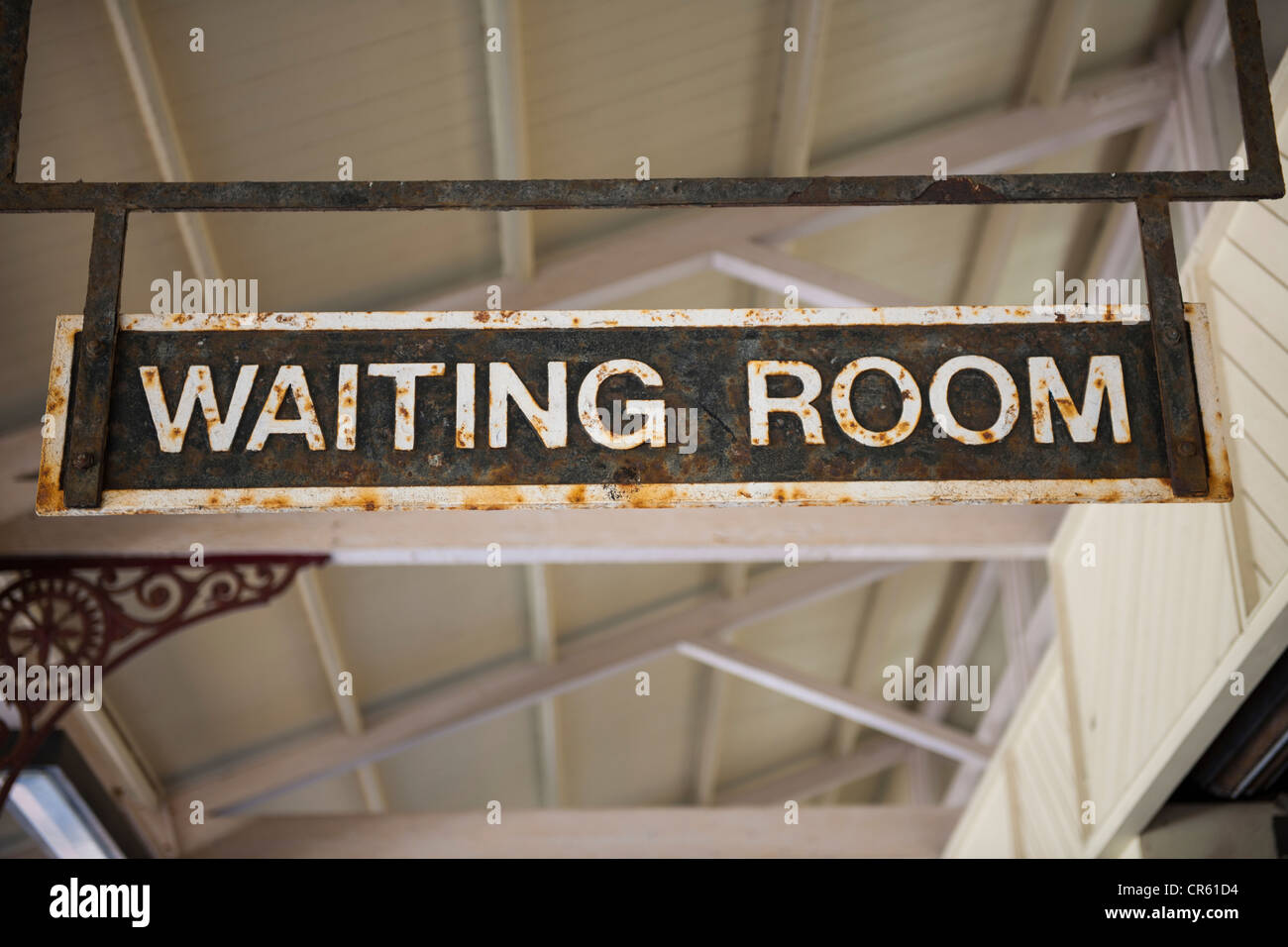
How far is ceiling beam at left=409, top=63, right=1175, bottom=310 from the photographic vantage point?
4.65 metres

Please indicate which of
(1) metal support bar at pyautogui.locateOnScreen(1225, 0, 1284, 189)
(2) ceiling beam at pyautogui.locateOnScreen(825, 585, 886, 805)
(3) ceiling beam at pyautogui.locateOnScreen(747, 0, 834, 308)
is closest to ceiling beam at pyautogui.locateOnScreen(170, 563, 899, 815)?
(2) ceiling beam at pyautogui.locateOnScreen(825, 585, 886, 805)

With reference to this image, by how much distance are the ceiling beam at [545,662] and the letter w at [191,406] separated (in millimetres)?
4376

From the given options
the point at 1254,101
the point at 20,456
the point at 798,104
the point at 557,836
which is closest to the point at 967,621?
the point at 557,836

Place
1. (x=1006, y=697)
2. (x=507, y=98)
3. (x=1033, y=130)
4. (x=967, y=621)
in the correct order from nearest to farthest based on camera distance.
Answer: (x=507, y=98) < (x=1033, y=130) < (x=1006, y=697) < (x=967, y=621)

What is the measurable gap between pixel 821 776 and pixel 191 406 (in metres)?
8.85

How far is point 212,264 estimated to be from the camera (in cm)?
391

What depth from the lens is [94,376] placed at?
1528 mm

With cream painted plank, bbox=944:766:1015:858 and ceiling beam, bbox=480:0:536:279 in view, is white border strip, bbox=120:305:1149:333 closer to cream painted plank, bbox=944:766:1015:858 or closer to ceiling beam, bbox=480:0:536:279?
ceiling beam, bbox=480:0:536:279

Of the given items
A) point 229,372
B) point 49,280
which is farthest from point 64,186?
point 49,280

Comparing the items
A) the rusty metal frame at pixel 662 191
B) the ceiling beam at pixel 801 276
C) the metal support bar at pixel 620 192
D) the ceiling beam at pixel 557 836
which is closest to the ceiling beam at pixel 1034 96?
the ceiling beam at pixel 801 276

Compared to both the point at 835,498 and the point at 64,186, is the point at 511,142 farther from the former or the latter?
the point at 835,498

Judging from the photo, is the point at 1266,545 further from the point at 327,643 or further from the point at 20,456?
the point at 327,643

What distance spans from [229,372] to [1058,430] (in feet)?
3.12

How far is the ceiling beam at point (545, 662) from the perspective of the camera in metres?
6.27
